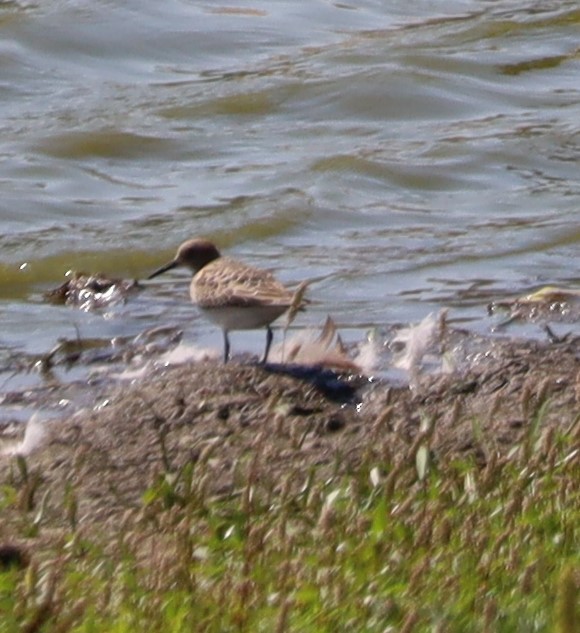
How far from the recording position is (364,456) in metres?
5.07

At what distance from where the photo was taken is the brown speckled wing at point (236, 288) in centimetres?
691

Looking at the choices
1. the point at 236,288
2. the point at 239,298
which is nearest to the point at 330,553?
the point at 239,298

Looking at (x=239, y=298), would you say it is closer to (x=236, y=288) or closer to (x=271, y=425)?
(x=236, y=288)

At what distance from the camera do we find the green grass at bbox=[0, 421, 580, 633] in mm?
3816

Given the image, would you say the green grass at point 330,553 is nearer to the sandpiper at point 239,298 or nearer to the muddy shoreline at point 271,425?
the muddy shoreline at point 271,425

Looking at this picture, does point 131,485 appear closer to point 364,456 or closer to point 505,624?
point 364,456

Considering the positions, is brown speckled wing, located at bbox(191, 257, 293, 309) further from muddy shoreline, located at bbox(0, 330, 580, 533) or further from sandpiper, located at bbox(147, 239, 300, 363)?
muddy shoreline, located at bbox(0, 330, 580, 533)

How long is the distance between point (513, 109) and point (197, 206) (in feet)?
11.2

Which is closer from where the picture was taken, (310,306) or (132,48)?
(310,306)

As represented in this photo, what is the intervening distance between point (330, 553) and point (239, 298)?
282 centimetres

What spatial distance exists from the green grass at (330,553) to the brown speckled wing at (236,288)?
1822 millimetres

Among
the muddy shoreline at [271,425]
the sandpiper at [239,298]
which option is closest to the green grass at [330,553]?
the muddy shoreline at [271,425]

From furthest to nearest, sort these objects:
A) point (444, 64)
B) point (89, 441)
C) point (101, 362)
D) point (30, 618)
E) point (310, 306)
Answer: point (444, 64)
point (310, 306)
point (101, 362)
point (89, 441)
point (30, 618)

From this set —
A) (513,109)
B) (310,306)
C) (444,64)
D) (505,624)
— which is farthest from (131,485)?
(444,64)
